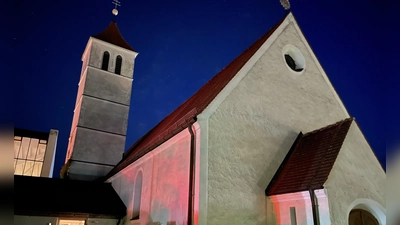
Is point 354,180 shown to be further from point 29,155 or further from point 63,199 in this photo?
point 29,155

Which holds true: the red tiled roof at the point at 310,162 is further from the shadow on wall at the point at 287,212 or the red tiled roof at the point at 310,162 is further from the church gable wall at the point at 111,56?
the church gable wall at the point at 111,56

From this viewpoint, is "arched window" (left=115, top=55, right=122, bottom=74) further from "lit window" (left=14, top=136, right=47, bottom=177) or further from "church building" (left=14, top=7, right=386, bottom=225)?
"church building" (left=14, top=7, right=386, bottom=225)

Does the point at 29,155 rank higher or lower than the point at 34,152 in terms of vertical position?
lower

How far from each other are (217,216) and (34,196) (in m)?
9.47

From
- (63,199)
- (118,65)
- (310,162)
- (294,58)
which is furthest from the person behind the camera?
(118,65)

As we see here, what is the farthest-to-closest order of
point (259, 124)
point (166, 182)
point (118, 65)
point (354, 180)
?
point (118, 65), point (166, 182), point (259, 124), point (354, 180)

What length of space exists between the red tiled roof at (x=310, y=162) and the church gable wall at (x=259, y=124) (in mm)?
301

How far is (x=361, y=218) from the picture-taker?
755 cm

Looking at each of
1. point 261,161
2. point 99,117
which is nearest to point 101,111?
point 99,117

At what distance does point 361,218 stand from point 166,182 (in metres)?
5.48

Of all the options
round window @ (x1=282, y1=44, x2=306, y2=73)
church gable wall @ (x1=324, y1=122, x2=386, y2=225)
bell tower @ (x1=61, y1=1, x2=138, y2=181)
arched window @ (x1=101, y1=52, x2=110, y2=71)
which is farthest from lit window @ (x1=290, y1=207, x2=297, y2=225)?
arched window @ (x1=101, y1=52, x2=110, y2=71)

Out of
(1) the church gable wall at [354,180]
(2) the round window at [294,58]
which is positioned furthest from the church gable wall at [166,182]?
(2) the round window at [294,58]

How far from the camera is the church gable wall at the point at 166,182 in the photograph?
7957 millimetres

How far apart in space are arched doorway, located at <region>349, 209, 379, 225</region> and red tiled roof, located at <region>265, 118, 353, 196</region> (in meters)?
1.63
